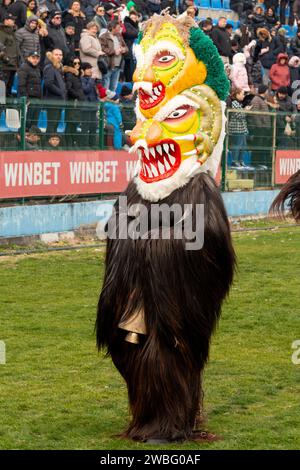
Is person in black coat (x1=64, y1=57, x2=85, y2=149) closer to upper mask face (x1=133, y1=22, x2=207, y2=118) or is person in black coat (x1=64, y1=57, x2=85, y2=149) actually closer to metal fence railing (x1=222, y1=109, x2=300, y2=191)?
metal fence railing (x1=222, y1=109, x2=300, y2=191)

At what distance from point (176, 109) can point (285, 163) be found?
689 inches

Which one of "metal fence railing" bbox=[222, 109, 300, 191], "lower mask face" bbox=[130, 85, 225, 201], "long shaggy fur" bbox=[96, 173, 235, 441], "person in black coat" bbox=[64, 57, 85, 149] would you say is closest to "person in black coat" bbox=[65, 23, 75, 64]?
"person in black coat" bbox=[64, 57, 85, 149]

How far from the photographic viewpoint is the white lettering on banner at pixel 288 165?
2492 centimetres

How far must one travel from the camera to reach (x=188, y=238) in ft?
24.5

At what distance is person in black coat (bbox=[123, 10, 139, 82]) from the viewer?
24.2 meters

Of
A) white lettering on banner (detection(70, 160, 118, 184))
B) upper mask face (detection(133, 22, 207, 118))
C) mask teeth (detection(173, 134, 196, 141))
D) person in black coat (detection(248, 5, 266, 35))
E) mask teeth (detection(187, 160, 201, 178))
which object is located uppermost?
person in black coat (detection(248, 5, 266, 35))

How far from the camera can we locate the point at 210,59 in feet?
25.7

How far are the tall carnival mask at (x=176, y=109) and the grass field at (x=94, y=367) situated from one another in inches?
72.1

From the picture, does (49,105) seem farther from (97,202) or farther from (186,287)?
(186,287)

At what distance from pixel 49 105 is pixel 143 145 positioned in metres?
11.2

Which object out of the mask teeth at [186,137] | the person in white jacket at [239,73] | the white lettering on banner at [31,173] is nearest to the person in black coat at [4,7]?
the white lettering on banner at [31,173]

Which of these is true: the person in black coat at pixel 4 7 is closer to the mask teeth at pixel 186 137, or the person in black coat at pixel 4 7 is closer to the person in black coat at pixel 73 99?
the person in black coat at pixel 73 99

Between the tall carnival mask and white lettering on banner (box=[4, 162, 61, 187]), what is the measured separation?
9.72 meters

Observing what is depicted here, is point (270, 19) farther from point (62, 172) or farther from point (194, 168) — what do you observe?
point (194, 168)
